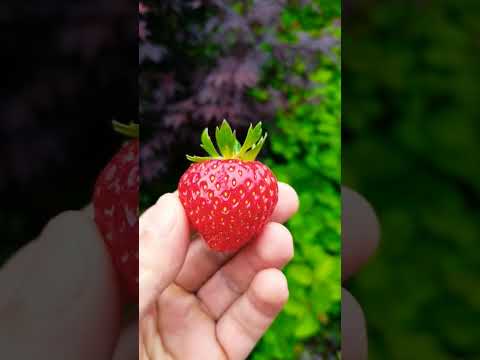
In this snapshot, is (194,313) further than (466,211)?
Yes

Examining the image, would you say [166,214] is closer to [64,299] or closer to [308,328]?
[64,299]

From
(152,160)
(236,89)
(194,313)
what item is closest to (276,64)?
(236,89)

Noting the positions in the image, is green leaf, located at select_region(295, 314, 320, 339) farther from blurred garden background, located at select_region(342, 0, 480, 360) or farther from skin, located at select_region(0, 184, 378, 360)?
blurred garden background, located at select_region(342, 0, 480, 360)

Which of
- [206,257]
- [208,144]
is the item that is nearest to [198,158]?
[208,144]

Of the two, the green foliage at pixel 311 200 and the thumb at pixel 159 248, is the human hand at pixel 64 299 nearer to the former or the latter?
the thumb at pixel 159 248

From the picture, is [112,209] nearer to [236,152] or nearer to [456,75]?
[236,152]

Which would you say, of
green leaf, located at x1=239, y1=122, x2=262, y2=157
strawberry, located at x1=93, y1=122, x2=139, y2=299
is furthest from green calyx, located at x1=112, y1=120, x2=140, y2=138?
green leaf, located at x1=239, y1=122, x2=262, y2=157
